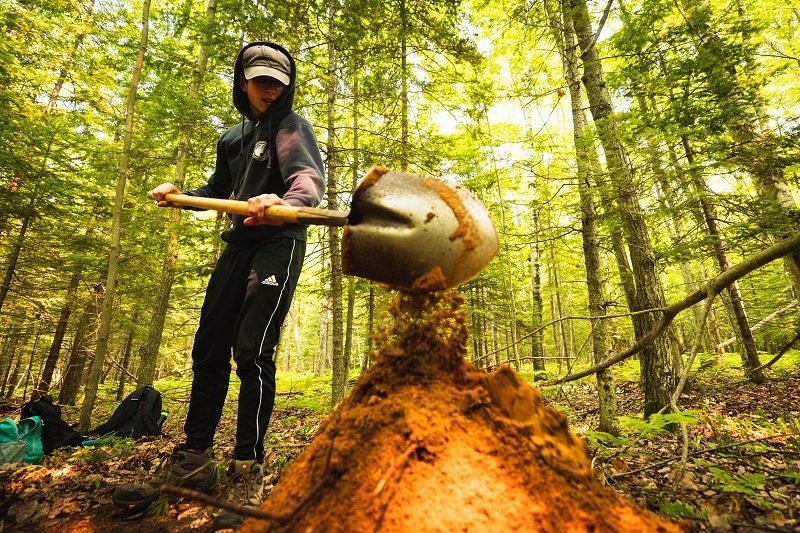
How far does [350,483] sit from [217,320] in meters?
1.87

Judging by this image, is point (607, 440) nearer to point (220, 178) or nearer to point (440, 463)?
point (440, 463)

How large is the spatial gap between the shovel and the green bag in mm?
3972

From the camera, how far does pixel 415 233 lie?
4.99 ft

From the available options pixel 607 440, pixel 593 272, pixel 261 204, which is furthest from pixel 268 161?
pixel 593 272

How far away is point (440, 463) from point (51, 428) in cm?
498

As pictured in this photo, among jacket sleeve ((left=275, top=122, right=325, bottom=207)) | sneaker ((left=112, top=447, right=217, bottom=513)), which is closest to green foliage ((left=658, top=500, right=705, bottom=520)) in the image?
jacket sleeve ((left=275, top=122, right=325, bottom=207))

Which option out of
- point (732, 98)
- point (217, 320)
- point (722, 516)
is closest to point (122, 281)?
point (217, 320)

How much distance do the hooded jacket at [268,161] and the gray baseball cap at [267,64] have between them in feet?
0.13

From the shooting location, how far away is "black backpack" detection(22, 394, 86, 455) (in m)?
3.89

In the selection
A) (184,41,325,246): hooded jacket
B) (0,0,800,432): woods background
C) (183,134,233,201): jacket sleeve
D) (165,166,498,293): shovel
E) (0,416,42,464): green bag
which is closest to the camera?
(165,166,498,293): shovel

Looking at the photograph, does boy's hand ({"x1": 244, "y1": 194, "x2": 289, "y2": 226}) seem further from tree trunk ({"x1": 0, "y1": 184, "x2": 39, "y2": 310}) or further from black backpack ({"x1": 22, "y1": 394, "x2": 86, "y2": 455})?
tree trunk ({"x1": 0, "y1": 184, "x2": 39, "y2": 310})

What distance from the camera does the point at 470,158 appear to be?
6.93 metres

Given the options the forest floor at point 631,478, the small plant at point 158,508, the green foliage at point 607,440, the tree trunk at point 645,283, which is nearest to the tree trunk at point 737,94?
the tree trunk at point 645,283

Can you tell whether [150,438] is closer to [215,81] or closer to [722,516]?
[722,516]
